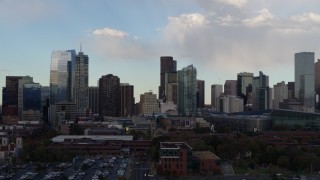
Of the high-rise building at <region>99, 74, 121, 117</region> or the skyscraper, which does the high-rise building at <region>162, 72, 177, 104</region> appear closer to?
the high-rise building at <region>99, 74, 121, 117</region>

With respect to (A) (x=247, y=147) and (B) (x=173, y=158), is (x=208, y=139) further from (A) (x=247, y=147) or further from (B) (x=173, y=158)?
(B) (x=173, y=158)

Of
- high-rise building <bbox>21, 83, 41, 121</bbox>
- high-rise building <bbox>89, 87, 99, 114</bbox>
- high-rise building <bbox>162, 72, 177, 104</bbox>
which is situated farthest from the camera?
high-rise building <bbox>162, 72, 177, 104</bbox>

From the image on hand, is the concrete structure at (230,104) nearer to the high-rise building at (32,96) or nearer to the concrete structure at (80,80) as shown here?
the concrete structure at (80,80)

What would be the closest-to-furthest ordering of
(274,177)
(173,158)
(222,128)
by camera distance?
(274,177), (173,158), (222,128)

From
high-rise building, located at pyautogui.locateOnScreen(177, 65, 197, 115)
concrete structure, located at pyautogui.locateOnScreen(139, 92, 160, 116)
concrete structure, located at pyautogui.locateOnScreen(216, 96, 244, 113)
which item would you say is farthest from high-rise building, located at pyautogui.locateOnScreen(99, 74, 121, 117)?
concrete structure, located at pyautogui.locateOnScreen(216, 96, 244, 113)

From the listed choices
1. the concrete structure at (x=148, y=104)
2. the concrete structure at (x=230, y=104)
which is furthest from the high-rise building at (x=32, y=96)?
the concrete structure at (x=230, y=104)

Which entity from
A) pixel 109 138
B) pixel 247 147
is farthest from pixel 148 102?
pixel 247 147

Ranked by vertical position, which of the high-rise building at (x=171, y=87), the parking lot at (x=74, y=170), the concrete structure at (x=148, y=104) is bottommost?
the parking lot at (x=74, y=170)
